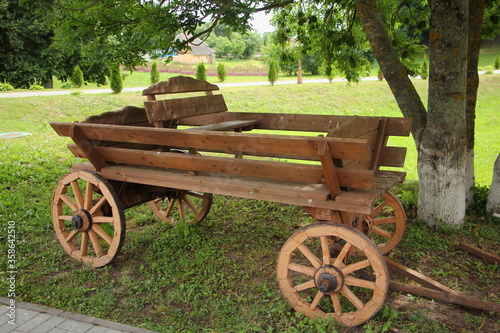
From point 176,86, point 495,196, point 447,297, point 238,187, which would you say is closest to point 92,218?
point 176,86

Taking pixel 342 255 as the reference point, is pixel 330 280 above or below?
below

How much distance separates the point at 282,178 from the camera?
10.7ft

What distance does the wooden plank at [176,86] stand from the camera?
3.86 m

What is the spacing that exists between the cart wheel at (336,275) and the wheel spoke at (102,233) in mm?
1722

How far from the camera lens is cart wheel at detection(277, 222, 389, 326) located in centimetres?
294

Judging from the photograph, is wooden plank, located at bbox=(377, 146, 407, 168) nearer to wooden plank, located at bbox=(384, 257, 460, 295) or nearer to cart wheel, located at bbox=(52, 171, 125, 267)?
wooden plank, located at bbox=(384, 257, 460, 295)

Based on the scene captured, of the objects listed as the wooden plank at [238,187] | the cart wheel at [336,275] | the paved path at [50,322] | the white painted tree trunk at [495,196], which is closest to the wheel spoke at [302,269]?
the cart wheel at [336,275]

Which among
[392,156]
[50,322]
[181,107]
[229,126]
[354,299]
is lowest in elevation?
[50,322]

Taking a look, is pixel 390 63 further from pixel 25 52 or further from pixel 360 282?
pixel 25 52

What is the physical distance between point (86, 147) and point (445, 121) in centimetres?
360

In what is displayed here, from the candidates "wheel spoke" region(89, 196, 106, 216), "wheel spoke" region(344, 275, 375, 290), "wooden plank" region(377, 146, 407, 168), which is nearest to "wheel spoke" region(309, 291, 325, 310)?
"wheel spoke" region(344, 275, 375, 290)

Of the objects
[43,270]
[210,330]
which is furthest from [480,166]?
[43,270]

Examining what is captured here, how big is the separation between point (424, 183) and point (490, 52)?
39290 mm

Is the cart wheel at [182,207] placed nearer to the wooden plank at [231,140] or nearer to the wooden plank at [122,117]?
the wooden plank at [122,117]
